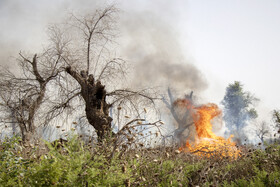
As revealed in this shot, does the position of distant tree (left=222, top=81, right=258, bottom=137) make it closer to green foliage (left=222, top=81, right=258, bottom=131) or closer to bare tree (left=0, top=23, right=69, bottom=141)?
green foliage (left=222, top=81, right=258, bottom=131)

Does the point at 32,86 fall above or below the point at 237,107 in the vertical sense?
below

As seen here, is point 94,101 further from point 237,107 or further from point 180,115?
point 237,107

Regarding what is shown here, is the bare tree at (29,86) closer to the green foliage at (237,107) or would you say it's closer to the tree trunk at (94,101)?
the tree trunk at (94,101)

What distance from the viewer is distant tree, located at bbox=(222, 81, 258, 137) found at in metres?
32.9

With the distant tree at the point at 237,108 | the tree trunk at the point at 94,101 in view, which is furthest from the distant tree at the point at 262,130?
the tree trunk at the point at 94,101

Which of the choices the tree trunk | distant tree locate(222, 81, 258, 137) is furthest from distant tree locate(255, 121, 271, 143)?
the tree trunk

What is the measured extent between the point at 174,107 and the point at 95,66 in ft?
47.4

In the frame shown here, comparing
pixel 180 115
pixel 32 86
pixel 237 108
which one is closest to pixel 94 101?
pixel 32 86

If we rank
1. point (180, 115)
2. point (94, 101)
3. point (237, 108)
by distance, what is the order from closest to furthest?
point (94, 101) < point (180, 115) < point (237, 108)

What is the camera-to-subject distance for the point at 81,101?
1035 cm

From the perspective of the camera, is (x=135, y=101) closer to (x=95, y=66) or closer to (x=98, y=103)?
(x=98, y=103)

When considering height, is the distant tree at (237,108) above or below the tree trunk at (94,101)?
above

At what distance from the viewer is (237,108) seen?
33.6 m

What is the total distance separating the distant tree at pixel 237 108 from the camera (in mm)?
32938
